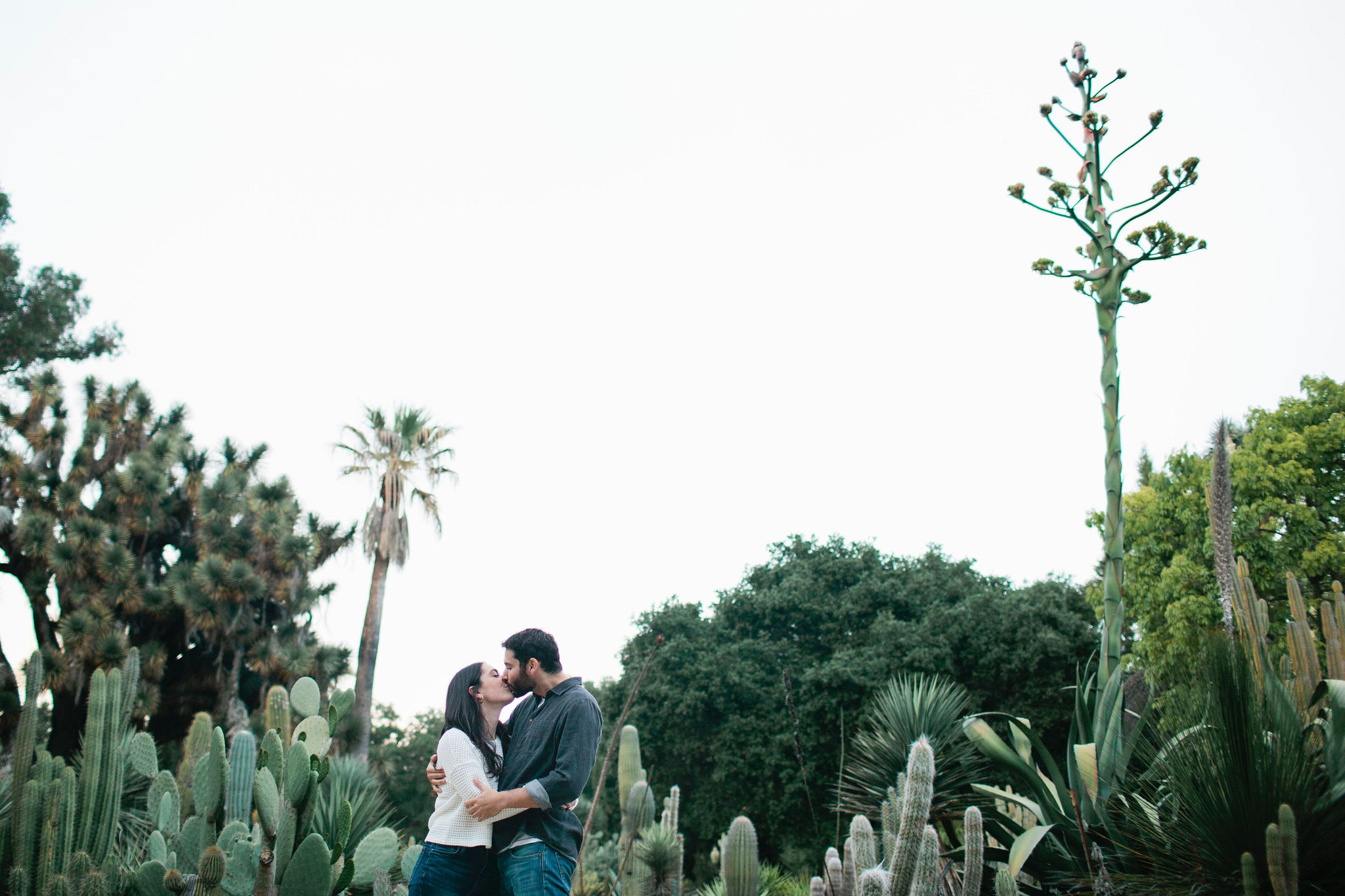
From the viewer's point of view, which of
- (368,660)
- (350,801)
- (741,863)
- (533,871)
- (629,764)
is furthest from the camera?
(368,660)

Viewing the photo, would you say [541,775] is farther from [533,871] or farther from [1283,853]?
[1283,853]

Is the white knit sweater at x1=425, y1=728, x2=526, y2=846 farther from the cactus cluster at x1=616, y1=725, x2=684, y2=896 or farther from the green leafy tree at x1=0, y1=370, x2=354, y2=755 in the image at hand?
the green leafy tree at x1=0, y1=370, x2=354, y2=755

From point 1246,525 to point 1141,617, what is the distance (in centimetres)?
229

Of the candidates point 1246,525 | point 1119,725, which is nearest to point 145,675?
point 1119,725

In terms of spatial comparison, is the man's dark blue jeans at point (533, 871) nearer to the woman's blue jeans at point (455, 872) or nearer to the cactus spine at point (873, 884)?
the woman's blue jeans at point (455, 872)

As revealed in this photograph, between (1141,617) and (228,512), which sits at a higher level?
(228,512)

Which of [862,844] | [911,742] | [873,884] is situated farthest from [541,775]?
[911,742]

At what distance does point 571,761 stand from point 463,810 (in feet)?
1.37

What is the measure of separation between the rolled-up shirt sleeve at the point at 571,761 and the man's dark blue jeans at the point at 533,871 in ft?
0.52

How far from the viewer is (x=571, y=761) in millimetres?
2838

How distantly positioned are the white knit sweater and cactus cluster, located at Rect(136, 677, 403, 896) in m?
1.27

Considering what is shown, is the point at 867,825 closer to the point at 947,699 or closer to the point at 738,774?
the point at 947,699

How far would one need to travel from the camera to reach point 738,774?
1823 centimetres

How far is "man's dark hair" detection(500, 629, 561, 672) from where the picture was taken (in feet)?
10.1
